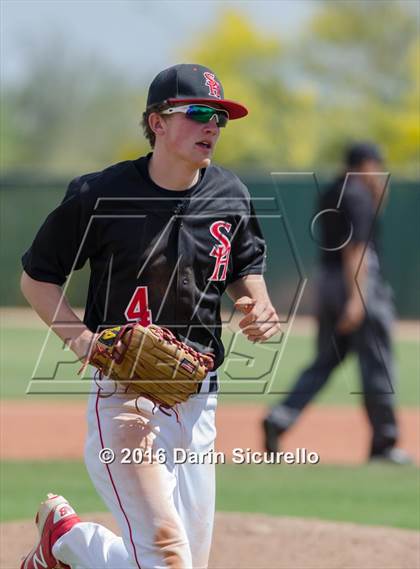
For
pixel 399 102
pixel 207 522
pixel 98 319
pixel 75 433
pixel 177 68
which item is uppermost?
pixel 177 68

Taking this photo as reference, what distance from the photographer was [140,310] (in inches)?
165

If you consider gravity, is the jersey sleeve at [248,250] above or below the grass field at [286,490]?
above

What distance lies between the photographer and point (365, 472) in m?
8.38

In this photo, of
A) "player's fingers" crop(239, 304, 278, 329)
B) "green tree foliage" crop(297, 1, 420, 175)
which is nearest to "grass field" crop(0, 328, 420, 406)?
"player's fingers" crop(239, 304, 278, 329)

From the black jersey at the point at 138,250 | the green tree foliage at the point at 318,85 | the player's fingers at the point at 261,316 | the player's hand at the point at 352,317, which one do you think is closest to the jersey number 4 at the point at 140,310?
the black jersey at the point at 138,250

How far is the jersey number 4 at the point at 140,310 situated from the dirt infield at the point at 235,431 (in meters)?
4.86

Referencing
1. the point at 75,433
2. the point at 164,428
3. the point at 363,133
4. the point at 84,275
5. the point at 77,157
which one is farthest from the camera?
the point at 77,157

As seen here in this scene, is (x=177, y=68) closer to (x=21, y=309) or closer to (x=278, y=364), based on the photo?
(x=278, y=364)

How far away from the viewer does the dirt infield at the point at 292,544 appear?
18.9 feet

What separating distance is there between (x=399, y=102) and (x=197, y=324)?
46750mm

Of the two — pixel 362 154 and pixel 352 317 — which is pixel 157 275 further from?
pixel 362 154

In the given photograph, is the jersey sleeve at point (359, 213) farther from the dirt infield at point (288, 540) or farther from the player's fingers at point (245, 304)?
the player's fingers at point (245, 304)

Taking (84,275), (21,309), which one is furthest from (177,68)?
(21,309)

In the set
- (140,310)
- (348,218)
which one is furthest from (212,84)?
(348,218)
